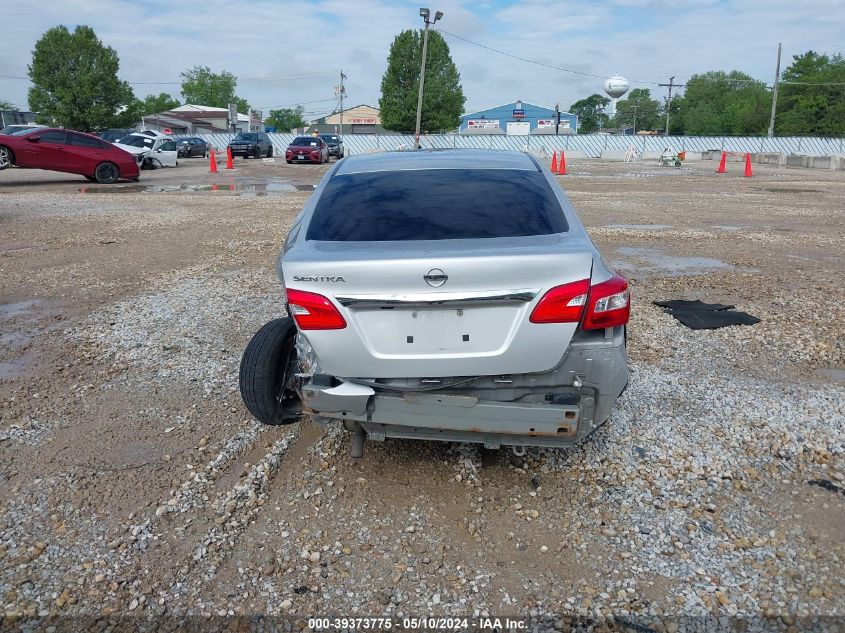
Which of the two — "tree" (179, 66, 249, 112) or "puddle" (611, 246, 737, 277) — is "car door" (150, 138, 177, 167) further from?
"tree" (179, 66, 249, 112)

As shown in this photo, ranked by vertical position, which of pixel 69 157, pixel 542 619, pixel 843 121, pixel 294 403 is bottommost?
pixel 542 619

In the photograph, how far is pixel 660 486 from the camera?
3605mm

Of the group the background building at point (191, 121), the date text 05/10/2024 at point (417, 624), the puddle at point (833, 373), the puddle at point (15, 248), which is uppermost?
the background building at point (191, 121)

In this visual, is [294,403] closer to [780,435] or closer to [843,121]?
[780,435]

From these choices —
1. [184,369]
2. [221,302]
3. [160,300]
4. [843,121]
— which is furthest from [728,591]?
[843,121]

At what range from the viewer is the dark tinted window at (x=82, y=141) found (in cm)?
2009

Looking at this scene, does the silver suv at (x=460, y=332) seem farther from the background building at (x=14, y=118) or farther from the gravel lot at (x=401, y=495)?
the background building at (x=14, y=118)

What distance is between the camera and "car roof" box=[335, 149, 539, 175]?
4125mm

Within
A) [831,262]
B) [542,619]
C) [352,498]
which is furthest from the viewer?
[831,262]

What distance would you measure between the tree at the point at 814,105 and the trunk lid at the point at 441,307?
8470 centimetres

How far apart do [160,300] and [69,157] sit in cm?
1579

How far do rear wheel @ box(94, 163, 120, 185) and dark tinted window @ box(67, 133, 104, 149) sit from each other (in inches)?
25.7

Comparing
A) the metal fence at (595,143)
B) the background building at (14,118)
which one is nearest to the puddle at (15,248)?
the metal fence at (595,143)

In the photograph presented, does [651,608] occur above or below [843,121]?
below
